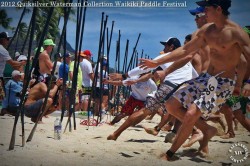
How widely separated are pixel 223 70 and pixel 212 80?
0.68 ft

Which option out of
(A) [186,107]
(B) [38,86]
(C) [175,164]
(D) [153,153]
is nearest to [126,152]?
(D) [153,153]

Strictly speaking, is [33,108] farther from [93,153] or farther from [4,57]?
[93,153]

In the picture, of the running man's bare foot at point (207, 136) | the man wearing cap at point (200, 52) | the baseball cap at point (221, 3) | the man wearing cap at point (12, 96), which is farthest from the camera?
the man wearing cap at point (12, 96)

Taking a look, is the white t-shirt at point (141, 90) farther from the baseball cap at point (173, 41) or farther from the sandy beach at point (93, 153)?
the sandy beach at point (93, 153)

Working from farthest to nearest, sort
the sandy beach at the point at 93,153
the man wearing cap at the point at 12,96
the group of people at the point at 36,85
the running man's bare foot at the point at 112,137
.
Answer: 1. the man wearing cap at the point at 12,96
2. the group of people at the point at 36,85
3. the running man's bare foot at the point at 112,137
4. the sandy beach at the point at 93,153

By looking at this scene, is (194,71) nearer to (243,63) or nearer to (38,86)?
(243,63)

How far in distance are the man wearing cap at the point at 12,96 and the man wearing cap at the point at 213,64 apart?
11.5 feet

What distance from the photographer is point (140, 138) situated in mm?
4965

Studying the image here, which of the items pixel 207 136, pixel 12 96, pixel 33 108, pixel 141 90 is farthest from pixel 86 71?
pixel 207 136

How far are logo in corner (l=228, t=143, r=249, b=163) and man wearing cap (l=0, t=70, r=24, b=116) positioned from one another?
4006mm

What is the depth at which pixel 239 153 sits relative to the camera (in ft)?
11.8

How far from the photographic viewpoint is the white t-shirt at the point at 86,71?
8555 millimetres

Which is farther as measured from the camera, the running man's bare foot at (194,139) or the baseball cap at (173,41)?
the baseball cap at (173,41)

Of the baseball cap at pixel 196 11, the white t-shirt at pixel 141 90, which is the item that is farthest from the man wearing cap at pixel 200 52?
the white t-shirt at pixel 141 90
